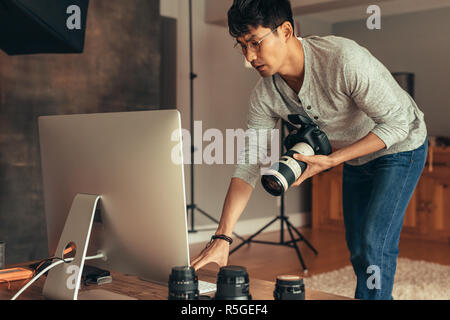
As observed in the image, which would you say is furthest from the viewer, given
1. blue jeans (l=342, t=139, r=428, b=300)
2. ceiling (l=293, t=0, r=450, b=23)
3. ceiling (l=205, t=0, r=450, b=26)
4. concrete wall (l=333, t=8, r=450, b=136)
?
concrete wall (l=333, t=8, r=450, b=136)

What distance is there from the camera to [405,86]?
491 centimetres

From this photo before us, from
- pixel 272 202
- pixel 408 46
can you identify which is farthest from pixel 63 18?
pixel 408 46

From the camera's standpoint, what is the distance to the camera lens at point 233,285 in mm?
923

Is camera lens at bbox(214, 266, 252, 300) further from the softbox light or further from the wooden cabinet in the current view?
the wooden cabinet

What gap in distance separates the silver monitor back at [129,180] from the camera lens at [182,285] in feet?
0.21

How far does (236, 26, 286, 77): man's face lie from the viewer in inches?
57.6

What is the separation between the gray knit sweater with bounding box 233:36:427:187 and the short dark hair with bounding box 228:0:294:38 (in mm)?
189

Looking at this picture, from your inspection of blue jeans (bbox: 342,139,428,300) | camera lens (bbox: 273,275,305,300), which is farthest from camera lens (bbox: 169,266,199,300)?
blue jeans (bbox: 342,139,428,300)

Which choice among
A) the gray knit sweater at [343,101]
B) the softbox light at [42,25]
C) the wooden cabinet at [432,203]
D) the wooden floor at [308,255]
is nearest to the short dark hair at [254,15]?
the gray knit sweater at [343,101]

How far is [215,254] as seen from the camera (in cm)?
128

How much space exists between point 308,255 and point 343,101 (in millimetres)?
2575

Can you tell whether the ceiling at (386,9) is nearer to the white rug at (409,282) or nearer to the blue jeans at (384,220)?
the white rug at (409,282)

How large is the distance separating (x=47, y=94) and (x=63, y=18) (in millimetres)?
1452
